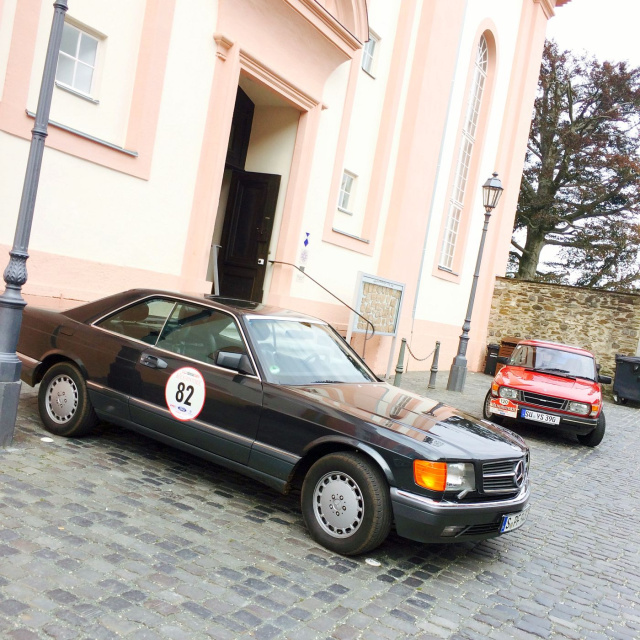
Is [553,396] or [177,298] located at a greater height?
[177,298]

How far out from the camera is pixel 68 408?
5.75 meters

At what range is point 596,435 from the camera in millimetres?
10164

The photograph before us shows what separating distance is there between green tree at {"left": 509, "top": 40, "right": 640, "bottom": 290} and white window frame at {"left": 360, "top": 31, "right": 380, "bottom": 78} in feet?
72.4

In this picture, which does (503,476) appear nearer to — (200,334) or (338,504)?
(338,504)

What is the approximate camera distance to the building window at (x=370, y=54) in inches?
560

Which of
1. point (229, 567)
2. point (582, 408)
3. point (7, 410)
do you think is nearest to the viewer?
point (229, 567)

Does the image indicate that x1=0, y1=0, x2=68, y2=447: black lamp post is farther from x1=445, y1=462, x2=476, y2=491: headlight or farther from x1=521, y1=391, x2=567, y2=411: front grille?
x1=521, y1=391, x2=567, y2=411: front grille

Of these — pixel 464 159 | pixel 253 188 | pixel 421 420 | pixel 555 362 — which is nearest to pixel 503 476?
pixel 421 420

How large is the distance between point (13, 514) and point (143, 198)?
629cm

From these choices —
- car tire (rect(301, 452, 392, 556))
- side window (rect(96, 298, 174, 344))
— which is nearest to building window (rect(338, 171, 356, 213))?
side window (rect(96, 298, 174, 344))

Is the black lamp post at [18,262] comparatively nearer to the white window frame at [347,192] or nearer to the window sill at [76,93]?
the window sill at [76,93]

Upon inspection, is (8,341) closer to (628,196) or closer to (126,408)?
(126,408)

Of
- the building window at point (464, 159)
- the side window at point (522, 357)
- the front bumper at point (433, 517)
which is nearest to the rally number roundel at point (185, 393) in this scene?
the front bumper at point (433, 517)

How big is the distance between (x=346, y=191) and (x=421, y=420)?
414 inches
